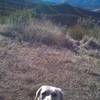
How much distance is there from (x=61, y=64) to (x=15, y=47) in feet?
4.63

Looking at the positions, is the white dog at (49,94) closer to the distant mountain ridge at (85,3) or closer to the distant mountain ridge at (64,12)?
the distant mountain ridge at (64,12)

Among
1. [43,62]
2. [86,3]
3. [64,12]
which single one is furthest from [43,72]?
[86,3]

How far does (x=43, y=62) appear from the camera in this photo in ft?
27.5

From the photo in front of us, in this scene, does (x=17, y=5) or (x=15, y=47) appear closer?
(x=15, y=47)

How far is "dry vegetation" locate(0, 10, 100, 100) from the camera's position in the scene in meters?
6.89

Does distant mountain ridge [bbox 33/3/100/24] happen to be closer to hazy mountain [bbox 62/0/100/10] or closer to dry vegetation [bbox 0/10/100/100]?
hazy mountain [bbox 62/0/100/10]

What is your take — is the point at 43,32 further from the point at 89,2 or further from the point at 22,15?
the point at 89,2

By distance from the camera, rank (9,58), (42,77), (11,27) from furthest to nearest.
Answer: (11,27)
(9,58)
(42,77)

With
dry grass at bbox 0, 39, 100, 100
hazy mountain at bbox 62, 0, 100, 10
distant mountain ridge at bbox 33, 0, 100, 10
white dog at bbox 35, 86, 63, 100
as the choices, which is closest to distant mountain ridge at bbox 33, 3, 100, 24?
distant mountain ridge at bbox 33, 0, 100, 10

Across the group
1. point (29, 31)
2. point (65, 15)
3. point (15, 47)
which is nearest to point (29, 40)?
point (29, 31)

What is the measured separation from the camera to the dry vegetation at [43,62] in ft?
22.6

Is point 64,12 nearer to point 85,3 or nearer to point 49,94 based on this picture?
point 85,3

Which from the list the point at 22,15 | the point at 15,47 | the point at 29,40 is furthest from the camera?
the point at 22,15

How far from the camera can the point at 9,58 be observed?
8.16m
